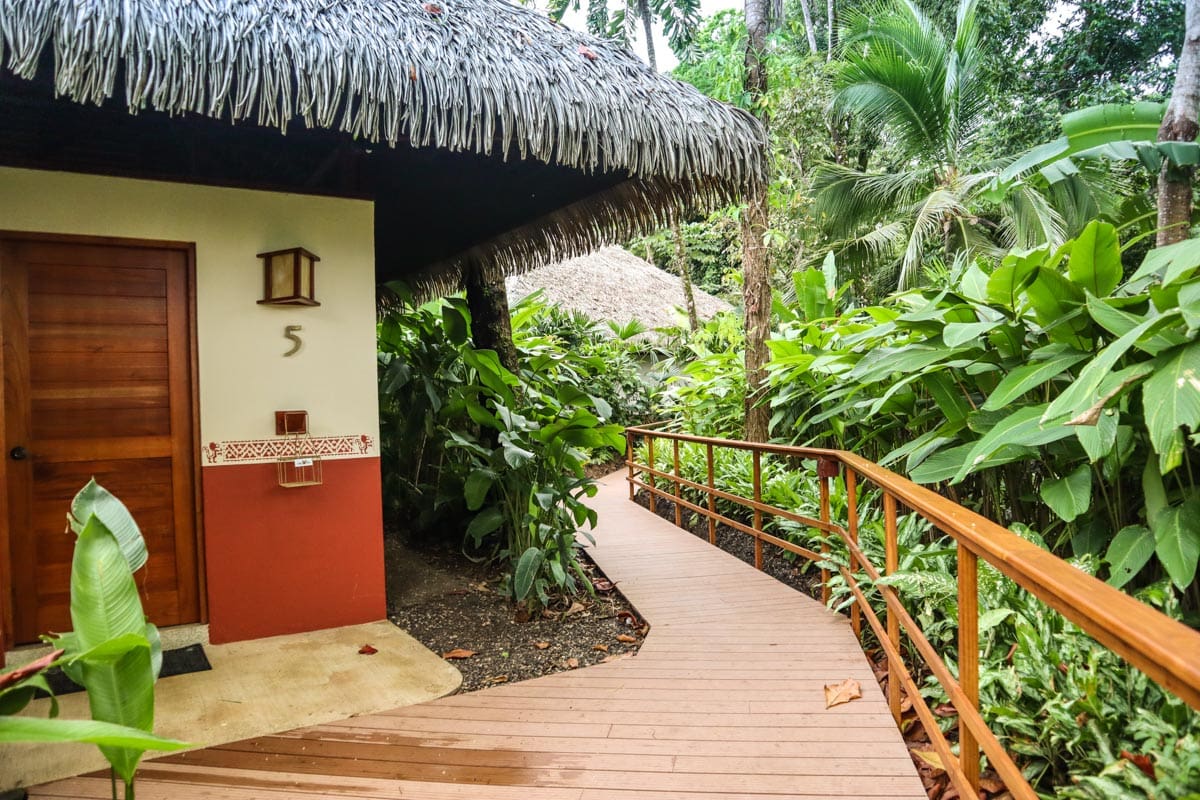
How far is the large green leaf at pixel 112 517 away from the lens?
1.35 metres

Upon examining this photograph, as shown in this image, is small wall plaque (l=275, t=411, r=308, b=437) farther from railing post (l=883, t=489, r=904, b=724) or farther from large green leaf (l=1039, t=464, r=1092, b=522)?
large green leaf (l=1039, t=464, r=1092, b=522)

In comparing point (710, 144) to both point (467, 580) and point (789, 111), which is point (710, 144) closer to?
point (467, 580)

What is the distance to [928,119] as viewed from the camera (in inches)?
308

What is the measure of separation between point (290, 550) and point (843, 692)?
2.23 m

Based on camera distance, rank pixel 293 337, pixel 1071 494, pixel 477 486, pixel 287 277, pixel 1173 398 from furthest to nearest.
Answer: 1. pixel 477 486
2. pixel 293 337
3. pixel 287 277
4. pixel 1071 494
5. pixel 1173 398

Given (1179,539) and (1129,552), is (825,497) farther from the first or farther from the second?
(1179,539)

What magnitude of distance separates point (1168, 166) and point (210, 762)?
4361 mm

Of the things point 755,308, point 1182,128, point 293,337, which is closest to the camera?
point 293,337

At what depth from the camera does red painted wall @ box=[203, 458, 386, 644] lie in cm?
280

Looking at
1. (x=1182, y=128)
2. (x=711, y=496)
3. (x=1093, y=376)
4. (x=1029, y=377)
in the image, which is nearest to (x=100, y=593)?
(x=1093, y=376)

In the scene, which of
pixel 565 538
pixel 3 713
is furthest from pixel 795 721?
pixel 3 713

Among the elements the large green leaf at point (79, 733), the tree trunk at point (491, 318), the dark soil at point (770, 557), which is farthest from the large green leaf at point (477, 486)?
the large green leaf at point (79, 733)

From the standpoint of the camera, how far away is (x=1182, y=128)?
327 centimetres

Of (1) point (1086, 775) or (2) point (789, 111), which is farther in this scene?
(2) point (789, 111)
